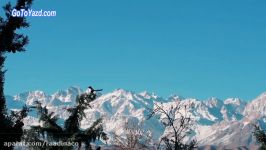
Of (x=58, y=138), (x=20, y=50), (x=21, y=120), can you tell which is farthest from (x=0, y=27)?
(x=58, y=138)

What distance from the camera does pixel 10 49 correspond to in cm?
2103

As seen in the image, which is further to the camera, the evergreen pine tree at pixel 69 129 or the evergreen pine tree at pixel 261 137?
the evergreen pine tree at pixel 261 137

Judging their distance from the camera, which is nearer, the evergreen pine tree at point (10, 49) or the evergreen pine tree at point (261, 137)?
the evergreen pine tree at point (10, 49)

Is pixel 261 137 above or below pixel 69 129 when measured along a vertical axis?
below

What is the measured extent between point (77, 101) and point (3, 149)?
18.6ft

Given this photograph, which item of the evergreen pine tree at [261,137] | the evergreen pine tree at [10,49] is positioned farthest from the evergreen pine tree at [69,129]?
the evergreen pine tree at [261,137]

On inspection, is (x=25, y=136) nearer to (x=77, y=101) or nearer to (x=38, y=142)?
(x=38, y=142)

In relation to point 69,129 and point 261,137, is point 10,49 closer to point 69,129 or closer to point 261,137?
point 69,129

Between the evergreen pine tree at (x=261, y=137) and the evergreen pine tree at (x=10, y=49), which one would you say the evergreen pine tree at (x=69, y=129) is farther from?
the evergreen pine tree at (x=261, y=137)

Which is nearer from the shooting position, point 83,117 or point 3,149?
point 3,149

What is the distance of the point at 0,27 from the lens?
69.2 ft

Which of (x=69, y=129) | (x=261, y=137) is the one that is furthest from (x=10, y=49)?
(x=261, y=137)

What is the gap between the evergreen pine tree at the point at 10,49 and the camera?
19578mm

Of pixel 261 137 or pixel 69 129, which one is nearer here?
pixel 69 129
